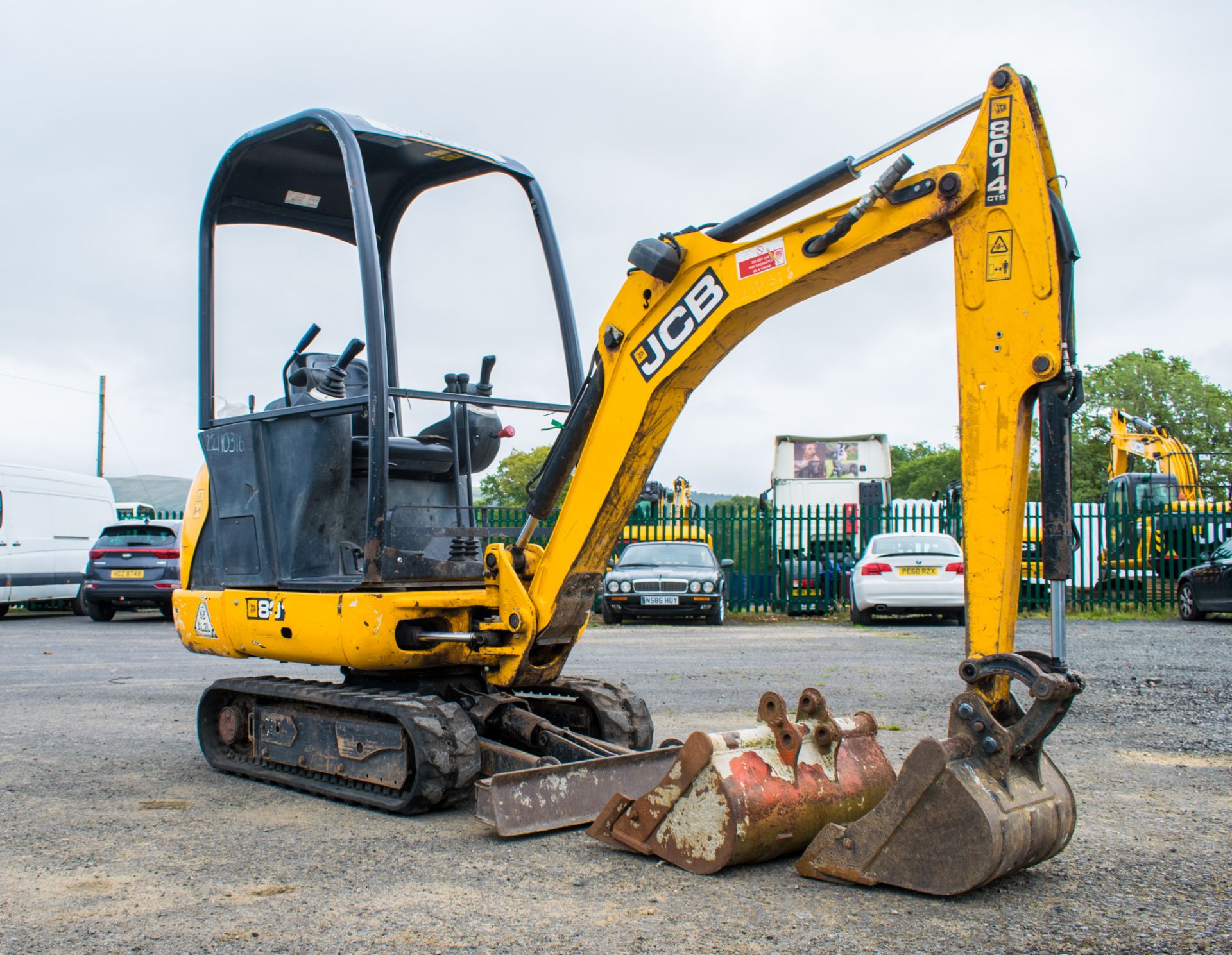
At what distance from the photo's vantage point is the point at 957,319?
4.19 metres

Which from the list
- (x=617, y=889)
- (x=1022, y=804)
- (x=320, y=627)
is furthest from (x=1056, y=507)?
(x=320, y=627)

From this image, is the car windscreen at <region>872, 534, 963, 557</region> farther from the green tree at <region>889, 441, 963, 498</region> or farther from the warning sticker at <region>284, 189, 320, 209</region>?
the green tree at <region>889, 441, 963, 498</region>

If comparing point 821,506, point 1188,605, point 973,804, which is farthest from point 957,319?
point 821,506

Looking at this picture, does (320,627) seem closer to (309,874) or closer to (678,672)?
(309,874)

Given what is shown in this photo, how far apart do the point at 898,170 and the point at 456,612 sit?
288cm

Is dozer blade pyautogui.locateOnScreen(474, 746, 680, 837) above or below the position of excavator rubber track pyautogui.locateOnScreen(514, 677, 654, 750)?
below

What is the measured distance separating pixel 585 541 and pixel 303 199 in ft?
10.0

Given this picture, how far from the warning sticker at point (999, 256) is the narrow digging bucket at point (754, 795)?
1.72 m

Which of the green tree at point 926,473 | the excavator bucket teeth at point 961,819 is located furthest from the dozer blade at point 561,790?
the green tree at point 926,473

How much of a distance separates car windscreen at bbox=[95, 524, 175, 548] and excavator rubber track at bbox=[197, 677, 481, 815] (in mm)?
12386

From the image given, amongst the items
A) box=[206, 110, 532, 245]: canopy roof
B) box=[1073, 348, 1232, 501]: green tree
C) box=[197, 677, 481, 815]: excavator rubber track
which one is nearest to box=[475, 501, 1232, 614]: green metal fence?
box=[206, 110, 532, 245]: canopy roof

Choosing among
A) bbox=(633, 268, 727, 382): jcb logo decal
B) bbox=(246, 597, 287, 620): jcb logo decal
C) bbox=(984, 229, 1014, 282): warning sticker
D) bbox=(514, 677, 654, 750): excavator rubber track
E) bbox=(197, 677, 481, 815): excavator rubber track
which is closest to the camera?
bbox=(984, 229, 1014, 282): warning sticker

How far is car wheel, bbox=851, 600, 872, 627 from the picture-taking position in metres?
17.8

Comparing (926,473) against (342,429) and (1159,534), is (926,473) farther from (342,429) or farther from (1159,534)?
(342,429)
